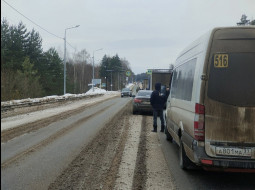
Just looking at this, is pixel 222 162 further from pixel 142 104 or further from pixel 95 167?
pixel 142 104

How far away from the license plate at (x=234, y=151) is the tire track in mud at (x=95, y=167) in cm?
184

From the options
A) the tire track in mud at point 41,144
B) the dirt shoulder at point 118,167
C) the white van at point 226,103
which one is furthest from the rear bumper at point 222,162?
the tire track in mud at point 41,144

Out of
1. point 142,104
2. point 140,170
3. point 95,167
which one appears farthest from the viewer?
point 142,104

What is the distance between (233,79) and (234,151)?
1.15m

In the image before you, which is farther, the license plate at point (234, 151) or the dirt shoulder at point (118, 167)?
the dirt shoulder at point (118, 167)

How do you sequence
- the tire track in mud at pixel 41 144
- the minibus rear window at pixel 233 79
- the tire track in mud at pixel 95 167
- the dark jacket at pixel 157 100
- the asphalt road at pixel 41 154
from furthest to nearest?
the dark jacket at pixel 157 100 < the tire track in mud at pixel 41 144 < the asphalt road at pixel 41 154 < the tire track in mud at pixel 95 167 < the minibus rear window at pixel 233 79

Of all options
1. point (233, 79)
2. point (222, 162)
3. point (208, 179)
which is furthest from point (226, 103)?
point (208, 179)

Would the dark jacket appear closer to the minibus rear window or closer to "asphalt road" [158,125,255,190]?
"asphalt road" [158,125,255,190]

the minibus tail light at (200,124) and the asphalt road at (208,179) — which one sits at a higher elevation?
the minibus tail light at (200,124)

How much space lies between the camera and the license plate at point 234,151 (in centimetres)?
473

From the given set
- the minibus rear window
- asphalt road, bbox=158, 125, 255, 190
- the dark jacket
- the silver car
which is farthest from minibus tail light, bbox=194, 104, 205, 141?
the silver car

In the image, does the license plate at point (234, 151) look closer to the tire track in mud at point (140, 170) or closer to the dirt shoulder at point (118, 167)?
the dirt shoulder at point (118, 167)

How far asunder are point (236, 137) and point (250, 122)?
322mm

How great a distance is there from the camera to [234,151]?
187 inches
